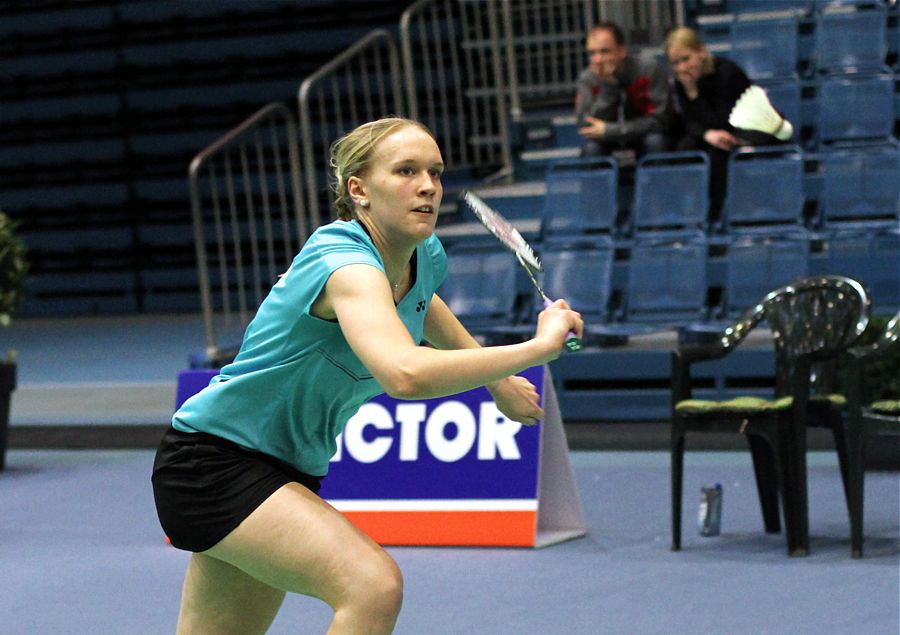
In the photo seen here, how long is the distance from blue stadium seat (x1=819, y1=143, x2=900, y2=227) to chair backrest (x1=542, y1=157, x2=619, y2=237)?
1309mm

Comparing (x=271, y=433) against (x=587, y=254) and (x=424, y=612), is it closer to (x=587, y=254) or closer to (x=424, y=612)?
(x=424, y=612)

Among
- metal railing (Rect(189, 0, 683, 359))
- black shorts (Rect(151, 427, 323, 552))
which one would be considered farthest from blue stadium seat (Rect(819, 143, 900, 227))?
black shorts (Rect(151, 427, 323, 552))

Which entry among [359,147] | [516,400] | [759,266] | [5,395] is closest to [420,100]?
[759,266]

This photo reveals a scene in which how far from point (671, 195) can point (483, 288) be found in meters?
1.31

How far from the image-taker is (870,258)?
26.6ft

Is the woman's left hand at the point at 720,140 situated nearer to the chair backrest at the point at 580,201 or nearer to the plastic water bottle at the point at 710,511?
the chair backrest at the point at 580,201

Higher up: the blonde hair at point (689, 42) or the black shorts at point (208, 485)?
the blonde hair at point (689, 42)

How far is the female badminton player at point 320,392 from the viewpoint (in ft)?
7.81

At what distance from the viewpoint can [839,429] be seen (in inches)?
216

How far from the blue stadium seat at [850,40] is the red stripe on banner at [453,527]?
18.3ft

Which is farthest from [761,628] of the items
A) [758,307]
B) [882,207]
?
[882,207]

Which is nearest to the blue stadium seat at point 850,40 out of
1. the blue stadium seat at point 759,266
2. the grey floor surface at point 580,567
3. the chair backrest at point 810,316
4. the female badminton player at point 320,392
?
the blue stadium seat at point 759,266

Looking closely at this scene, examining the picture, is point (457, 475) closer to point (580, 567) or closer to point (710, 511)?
point (580, 567)

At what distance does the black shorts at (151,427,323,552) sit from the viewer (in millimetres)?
2572
